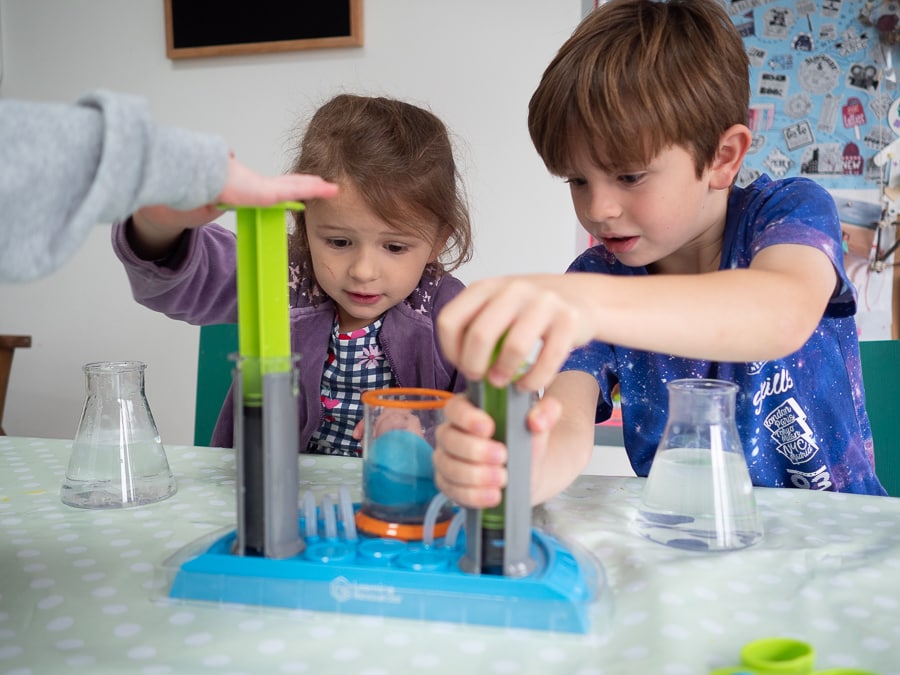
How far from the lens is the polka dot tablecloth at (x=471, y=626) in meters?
0.42

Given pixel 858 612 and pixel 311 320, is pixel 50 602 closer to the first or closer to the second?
pixel 858 612

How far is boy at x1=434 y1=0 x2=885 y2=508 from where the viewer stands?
2.05 feet

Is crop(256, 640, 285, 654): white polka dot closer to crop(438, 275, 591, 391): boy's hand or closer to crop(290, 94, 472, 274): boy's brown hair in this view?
crop(438, 275, 591, 391): boy's hand

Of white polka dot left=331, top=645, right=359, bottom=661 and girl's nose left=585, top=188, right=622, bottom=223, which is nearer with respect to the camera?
white polka dot left=331, top=645, right=359, bottom=661

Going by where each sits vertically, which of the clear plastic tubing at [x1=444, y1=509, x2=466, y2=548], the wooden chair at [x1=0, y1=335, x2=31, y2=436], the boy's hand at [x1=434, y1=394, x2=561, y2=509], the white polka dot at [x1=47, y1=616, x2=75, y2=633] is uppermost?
the boy's hand at [x1=434, y1=394, x2=561, y2=509]

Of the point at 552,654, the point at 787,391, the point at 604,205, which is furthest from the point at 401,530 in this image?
the point at 787,391

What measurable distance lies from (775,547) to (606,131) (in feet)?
1.46

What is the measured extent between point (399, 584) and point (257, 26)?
188 centimetres

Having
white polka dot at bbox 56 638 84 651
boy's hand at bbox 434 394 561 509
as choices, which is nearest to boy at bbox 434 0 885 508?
boy's hand at bbox 434 394 561 509

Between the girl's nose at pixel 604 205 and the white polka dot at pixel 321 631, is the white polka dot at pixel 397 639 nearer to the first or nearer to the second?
the white polka dot at pixel 321 631

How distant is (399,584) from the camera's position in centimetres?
47

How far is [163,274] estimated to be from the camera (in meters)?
0.88

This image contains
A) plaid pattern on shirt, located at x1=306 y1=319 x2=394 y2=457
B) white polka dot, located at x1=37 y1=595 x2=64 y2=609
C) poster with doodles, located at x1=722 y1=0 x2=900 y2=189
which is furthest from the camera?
poster with doodles, located at x1=722 y1=0 x2=900 y2=189

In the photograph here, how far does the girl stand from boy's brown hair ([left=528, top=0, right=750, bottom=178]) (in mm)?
202
